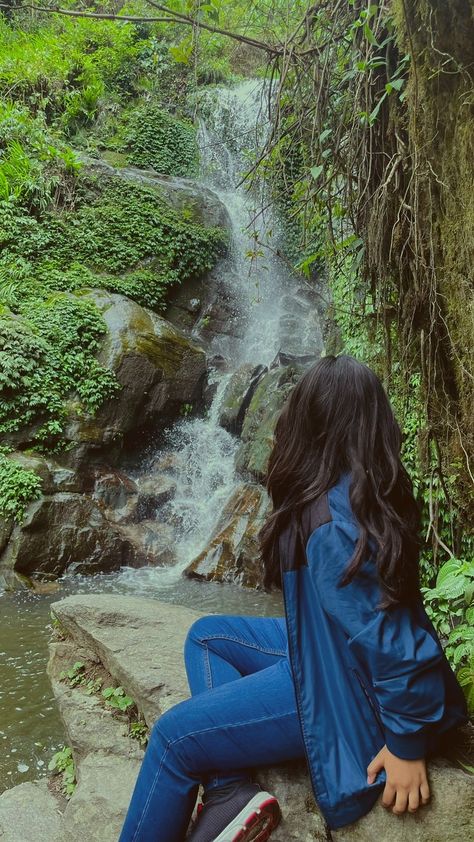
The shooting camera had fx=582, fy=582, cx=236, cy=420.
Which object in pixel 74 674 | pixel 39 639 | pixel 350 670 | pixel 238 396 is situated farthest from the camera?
pixel 238 396

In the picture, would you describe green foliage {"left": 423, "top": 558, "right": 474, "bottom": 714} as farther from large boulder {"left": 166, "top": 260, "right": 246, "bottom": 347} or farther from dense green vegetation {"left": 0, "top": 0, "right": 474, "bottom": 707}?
large boulder {"left": 166, "top": 260, "right": 246, "bottom": 347}

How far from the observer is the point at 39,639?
519 cm

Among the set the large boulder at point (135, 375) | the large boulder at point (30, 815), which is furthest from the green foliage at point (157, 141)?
the large boulder at point (30, 815)

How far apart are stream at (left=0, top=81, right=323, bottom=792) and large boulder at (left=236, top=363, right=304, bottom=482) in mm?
465

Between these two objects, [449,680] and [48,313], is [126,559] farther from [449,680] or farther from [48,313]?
[449,680]

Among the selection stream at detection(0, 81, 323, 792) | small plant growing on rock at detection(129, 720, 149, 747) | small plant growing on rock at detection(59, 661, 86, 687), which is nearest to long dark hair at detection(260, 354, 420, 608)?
small plant growing on rock at detection(129, 720, 149, 747)

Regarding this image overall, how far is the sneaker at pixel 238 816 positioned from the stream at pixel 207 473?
7.45ft

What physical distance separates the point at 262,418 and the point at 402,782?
24.0ft

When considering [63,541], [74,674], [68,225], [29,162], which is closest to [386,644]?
[74,674]

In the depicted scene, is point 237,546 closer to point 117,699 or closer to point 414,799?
point 117,699

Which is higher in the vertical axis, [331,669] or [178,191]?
[178,191]

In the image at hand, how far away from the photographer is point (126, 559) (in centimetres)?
753

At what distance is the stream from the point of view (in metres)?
3.90

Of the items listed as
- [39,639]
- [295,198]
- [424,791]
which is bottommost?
[39,639]
